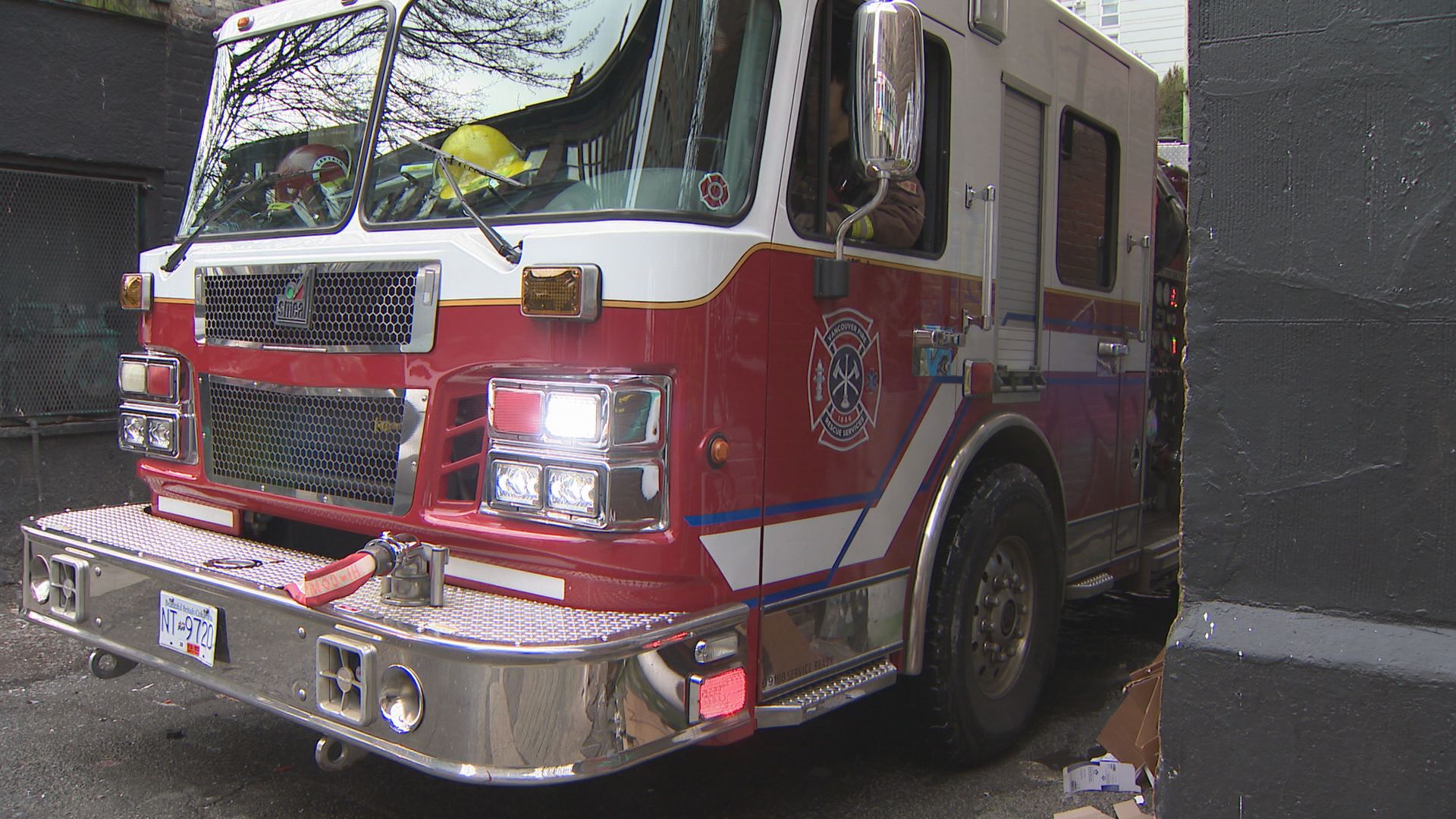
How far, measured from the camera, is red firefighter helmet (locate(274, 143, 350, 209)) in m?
3.67

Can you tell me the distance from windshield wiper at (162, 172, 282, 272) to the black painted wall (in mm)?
3008

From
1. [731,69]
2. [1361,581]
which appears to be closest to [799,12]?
[731,69]

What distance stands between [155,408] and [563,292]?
77.6 inches

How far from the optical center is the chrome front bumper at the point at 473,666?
2598 mm

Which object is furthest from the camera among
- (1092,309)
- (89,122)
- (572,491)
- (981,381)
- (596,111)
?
(89,122)

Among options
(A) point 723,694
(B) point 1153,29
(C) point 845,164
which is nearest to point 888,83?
(C) point 845,164

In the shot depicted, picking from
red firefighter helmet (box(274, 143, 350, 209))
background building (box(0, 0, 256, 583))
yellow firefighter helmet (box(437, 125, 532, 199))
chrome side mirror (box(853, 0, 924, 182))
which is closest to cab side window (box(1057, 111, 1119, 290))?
chrome side mirror (box(853, 0, 924, 182))

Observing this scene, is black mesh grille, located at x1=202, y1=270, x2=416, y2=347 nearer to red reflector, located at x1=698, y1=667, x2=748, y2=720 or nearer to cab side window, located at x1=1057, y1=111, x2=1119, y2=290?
red reflector, located at x1=698, y1=667, x2=748, y2=720

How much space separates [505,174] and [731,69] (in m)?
0.69

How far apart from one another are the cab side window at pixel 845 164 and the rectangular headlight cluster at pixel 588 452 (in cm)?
75

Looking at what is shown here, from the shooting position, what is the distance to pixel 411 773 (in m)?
3.96

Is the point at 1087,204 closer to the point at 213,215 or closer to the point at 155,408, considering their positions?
the point at 213,215

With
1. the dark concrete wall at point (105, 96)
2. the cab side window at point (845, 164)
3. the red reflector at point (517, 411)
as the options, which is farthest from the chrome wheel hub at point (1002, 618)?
the dark concrete wall at point (105, 96)

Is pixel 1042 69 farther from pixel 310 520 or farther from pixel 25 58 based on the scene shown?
pixel 25 58
